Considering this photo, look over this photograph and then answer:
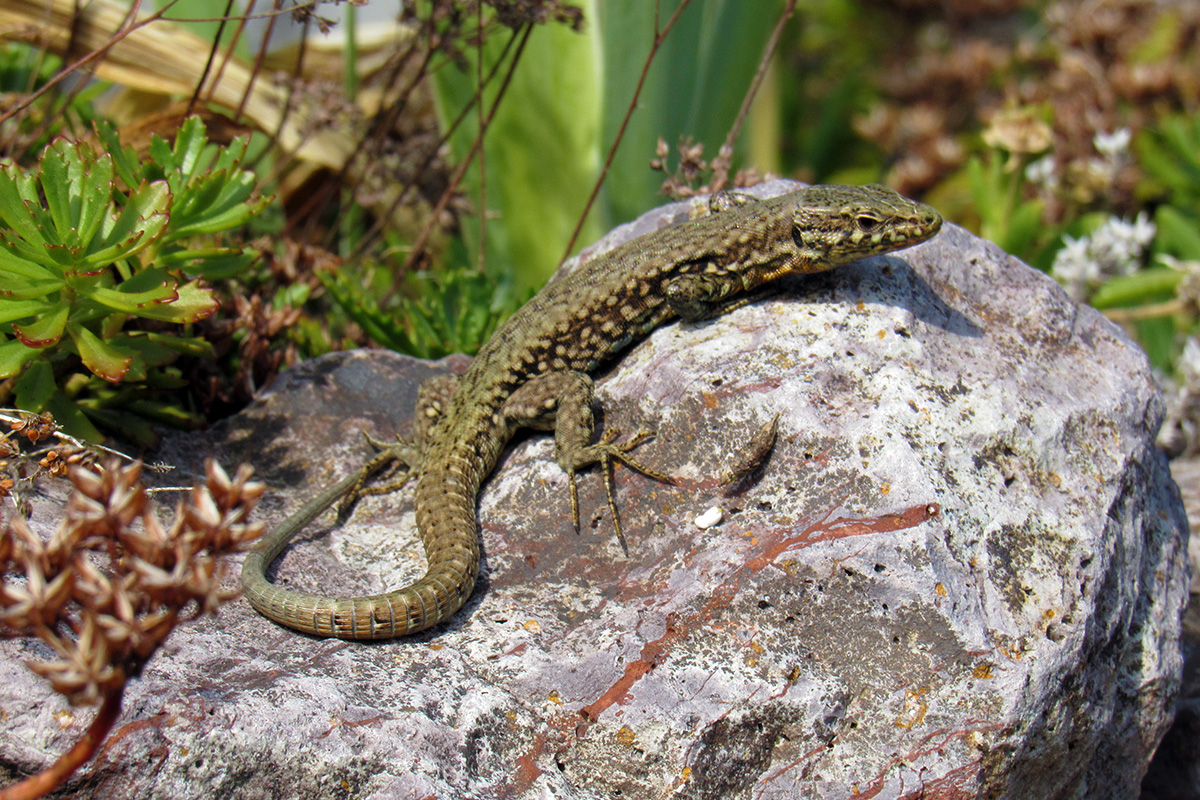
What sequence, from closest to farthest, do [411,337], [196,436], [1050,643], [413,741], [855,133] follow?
[413,741] < [1050,643] < [196,436] < [411,337] < [855,133]

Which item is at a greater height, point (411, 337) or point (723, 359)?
point (723, 359)

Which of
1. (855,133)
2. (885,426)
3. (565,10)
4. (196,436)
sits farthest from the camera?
(855,133)

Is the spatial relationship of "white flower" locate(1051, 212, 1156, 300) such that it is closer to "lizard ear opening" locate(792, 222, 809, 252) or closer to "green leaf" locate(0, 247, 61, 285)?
"lizard ear opening" locate(792, 222, 809, 252)

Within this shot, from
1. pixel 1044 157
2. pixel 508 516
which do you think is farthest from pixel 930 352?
pixel 1044 157

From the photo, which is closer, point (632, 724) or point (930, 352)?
point (632, 724)

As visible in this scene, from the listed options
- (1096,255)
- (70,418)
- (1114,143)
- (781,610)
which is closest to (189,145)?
(70,418)

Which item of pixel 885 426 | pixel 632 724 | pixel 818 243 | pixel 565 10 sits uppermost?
pixel 565 10

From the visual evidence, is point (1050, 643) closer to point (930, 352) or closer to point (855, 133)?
point (930, 352)
